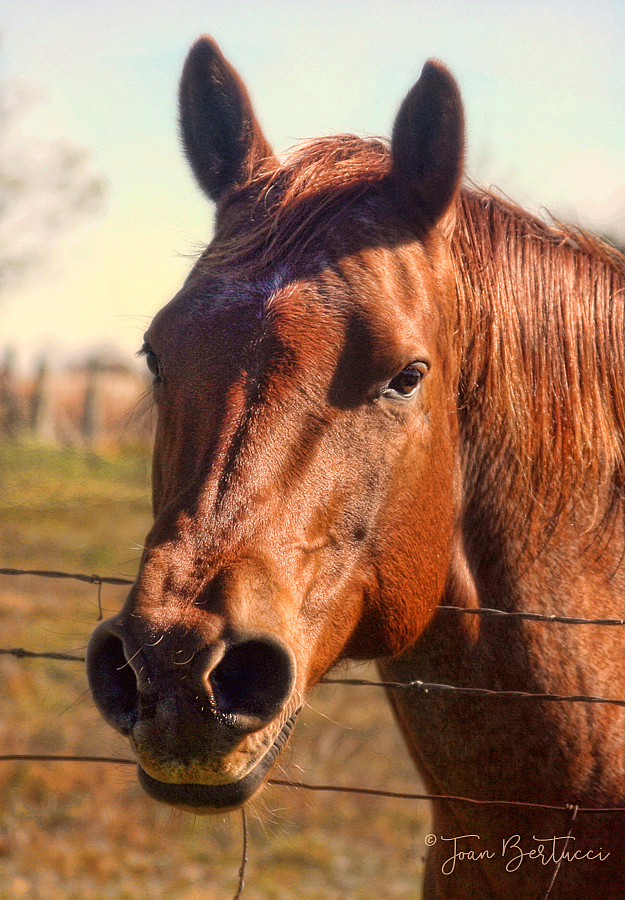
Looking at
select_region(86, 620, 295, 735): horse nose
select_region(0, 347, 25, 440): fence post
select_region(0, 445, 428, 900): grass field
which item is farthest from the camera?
select_region(0, 347, 25, 440): fence post

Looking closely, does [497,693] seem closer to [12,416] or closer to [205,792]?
[205,792]

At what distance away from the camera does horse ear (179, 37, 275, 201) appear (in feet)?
8.79

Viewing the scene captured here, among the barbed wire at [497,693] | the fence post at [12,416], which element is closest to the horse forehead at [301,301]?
the barbed wire at [497,693]

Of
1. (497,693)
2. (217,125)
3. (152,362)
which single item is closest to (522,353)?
(497,693)

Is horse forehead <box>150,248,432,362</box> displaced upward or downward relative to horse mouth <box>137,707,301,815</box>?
upward

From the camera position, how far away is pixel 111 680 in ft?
5.85

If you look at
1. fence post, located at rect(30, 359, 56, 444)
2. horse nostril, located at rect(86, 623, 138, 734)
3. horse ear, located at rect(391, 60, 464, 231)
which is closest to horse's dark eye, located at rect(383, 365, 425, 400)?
horse ear, located at rect(391, 60, 464, 231)

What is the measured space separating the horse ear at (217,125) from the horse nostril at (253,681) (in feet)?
5.54

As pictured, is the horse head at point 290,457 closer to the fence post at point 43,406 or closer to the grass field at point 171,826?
the grass field at point 171,826

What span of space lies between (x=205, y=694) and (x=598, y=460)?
150 cm

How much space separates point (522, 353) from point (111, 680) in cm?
160

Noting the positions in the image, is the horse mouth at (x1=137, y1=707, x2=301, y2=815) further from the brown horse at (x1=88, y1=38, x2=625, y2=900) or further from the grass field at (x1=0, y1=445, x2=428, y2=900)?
the grass field at (x1=0, y1=445, x2=428, y2=900)

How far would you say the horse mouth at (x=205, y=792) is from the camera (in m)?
1.73

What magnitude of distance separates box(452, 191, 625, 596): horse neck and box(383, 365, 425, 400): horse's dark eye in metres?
0.30
